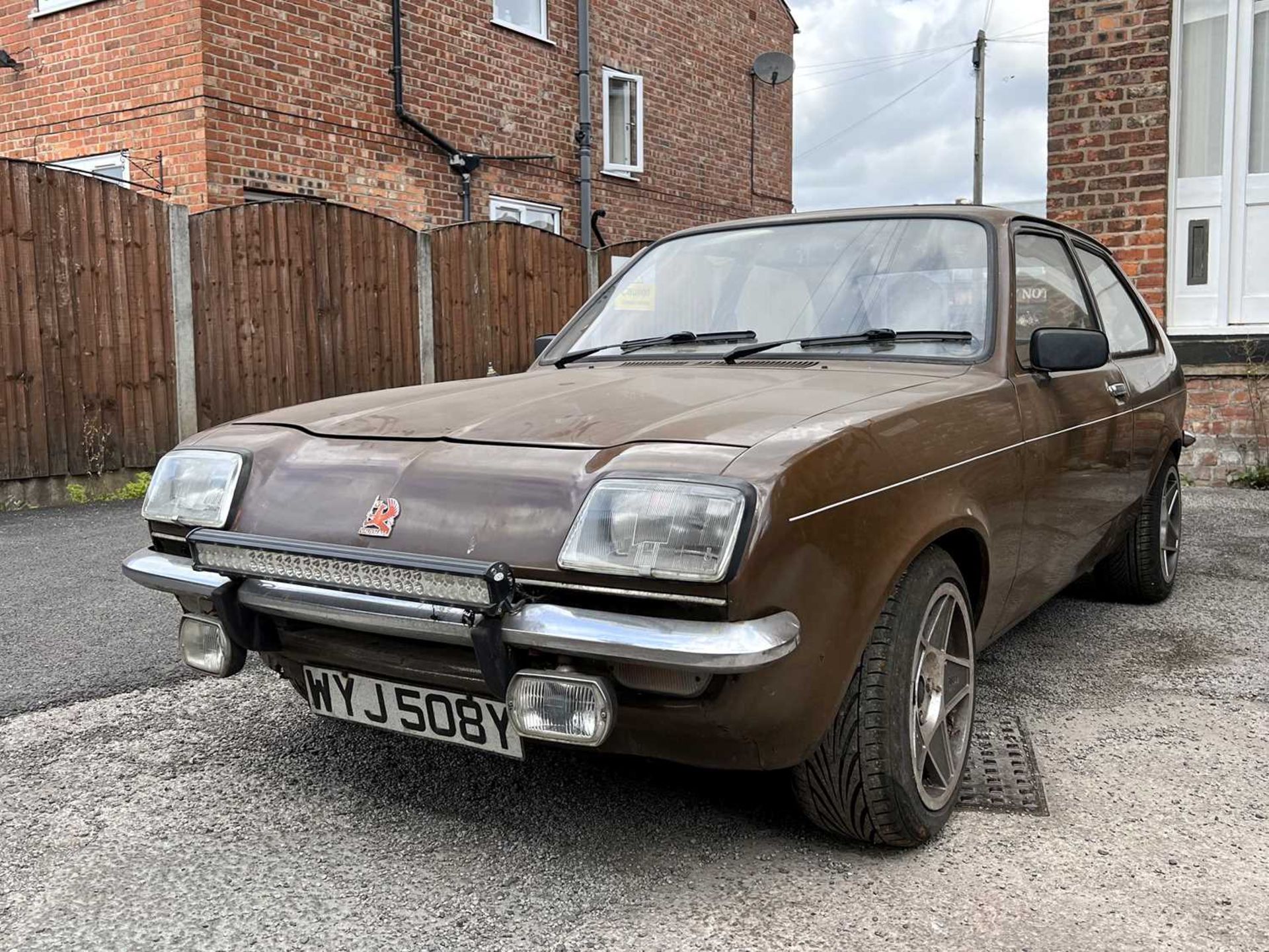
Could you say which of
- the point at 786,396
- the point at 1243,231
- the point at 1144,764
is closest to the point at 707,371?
the point at 786,396

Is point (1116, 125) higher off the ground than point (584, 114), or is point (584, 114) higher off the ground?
point (584, 114)

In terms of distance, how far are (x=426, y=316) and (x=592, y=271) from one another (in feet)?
8.62

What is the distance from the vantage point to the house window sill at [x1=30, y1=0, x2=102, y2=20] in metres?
10.8

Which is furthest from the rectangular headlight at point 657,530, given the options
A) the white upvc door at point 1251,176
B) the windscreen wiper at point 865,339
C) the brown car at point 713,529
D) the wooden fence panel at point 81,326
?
the white upvc door at point 1251,176

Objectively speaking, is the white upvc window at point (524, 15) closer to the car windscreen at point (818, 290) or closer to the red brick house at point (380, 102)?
the red brick house at point (380, 102)

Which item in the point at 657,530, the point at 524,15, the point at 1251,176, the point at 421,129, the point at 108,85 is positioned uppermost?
the point at 524,15

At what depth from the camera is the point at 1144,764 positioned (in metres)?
3.06

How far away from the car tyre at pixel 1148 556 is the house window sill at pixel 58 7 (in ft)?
34.2

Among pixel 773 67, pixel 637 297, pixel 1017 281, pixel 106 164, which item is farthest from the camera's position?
pixel 773 67

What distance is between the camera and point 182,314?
27.8 ft

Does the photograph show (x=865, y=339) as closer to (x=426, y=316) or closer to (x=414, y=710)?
(x=414, y=710)

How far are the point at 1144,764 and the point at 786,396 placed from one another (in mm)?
1455

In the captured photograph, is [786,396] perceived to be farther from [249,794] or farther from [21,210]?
[21,210]

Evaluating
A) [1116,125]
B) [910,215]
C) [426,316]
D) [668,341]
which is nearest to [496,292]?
[426,316]
